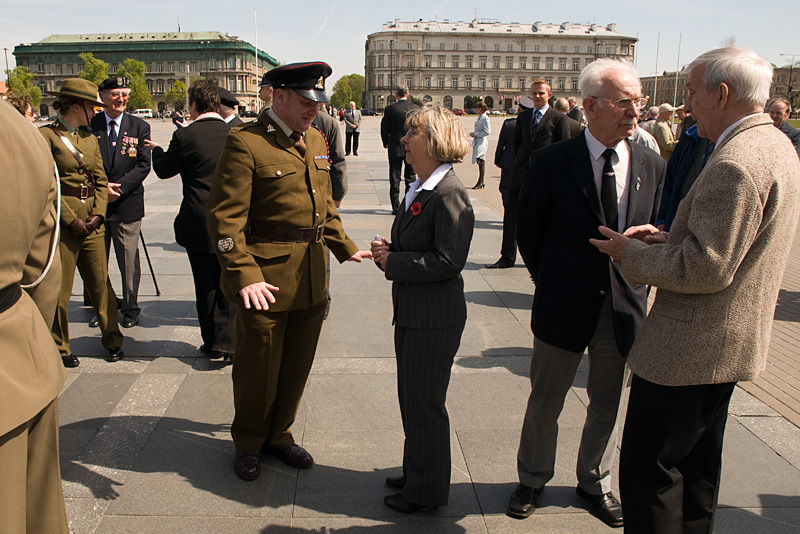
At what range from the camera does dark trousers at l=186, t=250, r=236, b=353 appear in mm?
4949

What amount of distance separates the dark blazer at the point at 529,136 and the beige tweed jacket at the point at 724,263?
4.78 meters

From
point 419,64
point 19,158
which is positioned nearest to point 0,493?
point 19,158

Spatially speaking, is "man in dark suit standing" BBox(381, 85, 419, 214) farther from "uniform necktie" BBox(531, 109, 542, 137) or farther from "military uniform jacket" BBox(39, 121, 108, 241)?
"military uniform jacket" BBox(39, 121, 108, 241)

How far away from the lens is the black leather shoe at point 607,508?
3023mm

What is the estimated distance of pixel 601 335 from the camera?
296cm

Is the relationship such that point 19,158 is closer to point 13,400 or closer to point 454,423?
point 13,400

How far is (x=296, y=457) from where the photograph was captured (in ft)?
11.4

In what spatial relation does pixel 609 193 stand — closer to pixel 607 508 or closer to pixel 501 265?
pixel 607 508

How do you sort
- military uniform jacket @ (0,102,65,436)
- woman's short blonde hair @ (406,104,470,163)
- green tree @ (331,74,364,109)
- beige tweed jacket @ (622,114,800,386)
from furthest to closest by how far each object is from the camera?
green tree @ (331,74,364,109)
woman's short blonde hair @ (406,104,470,163)
beige tweed jacket @ (622,114,800,386)
military uniform jacket @ (0,102,65,436)

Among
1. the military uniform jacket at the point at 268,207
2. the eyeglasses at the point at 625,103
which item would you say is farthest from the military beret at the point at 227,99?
the eyeglasses at the point at 625,103

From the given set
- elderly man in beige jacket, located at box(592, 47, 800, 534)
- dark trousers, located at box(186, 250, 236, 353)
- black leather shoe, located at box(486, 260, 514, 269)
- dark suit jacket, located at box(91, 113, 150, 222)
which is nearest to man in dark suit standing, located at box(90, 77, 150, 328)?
dark suit jacket, located at box(91, 113, 150, 222)

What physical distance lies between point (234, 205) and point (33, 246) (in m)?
1.19

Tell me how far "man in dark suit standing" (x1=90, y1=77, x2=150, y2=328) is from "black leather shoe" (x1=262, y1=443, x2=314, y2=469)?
9.34 ft

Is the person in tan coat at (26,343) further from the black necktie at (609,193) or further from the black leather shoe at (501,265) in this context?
the black leather shoe at (501,265)
